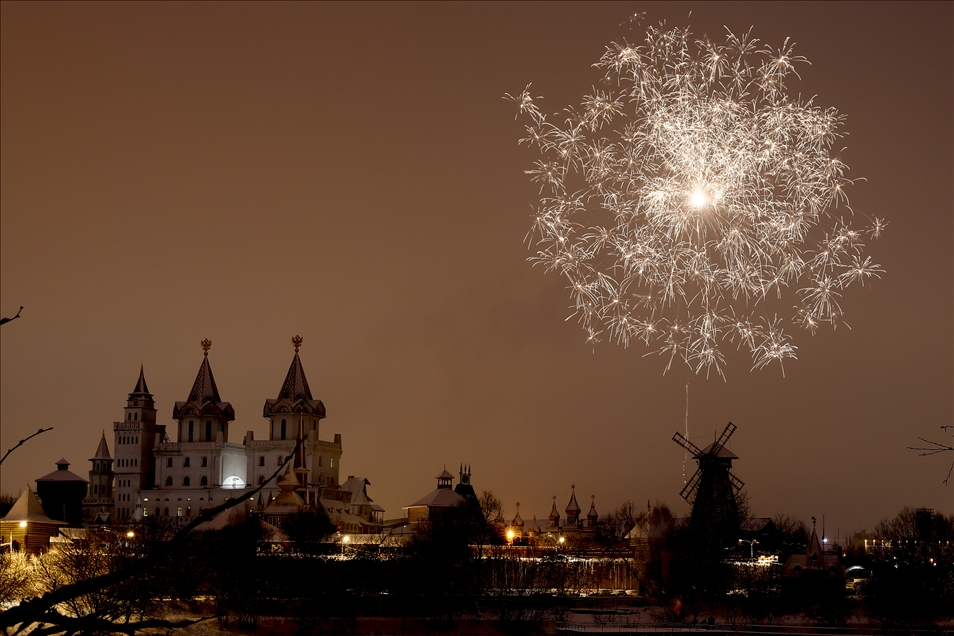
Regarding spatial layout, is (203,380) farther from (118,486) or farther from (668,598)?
(668,598)

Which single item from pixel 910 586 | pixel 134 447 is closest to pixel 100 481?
pixel 134 447

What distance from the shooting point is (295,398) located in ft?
419

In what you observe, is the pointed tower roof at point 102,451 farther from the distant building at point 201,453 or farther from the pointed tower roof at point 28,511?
the pointed tower roof at point 28,511

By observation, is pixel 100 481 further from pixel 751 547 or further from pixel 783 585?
pixel 783 585

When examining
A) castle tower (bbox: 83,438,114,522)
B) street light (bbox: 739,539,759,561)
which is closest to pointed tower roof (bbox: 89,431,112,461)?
castle tower (bbox: 83,438,114,522)

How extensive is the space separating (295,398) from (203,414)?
11.5 meters

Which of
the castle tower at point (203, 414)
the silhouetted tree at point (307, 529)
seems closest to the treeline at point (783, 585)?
the silhouetted tree at point (307, 529)

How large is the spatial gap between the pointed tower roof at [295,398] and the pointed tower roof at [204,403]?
18.6ft

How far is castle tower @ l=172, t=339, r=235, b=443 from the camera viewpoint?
428ft

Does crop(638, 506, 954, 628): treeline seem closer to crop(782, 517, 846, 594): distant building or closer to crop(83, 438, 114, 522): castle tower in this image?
crop(782, 517, 846, 594): distant building

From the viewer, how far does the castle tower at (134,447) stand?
128250 mm

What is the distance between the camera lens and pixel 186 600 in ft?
187

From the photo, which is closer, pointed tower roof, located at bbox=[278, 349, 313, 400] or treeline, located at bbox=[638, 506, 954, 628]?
treeline, located at bbox=[638, 506, 954, 628]

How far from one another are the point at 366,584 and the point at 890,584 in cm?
2755
